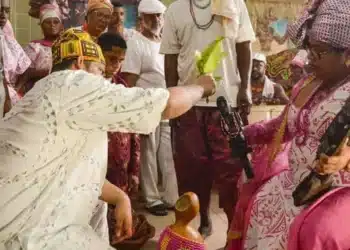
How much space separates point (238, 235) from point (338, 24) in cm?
93

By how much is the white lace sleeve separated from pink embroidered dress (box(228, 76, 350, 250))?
2.12 ft

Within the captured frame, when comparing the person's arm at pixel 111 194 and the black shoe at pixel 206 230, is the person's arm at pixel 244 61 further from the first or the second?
the person's arm at pixel 111 194

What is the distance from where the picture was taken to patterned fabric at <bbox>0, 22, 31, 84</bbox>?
365 centimetres

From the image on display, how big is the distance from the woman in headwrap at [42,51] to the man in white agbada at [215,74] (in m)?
1.01

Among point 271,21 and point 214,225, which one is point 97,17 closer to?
point 214,225

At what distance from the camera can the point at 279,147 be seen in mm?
2346

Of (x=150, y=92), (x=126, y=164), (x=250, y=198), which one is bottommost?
(x=126, y=164)

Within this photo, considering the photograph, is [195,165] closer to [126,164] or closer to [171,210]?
[126,164]

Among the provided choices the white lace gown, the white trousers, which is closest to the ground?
the white trousers

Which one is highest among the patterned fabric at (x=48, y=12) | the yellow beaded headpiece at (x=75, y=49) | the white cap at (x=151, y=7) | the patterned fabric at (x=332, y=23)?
the patterned fabric at (x=332, y=23)

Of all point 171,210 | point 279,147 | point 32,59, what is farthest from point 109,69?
point 171,210

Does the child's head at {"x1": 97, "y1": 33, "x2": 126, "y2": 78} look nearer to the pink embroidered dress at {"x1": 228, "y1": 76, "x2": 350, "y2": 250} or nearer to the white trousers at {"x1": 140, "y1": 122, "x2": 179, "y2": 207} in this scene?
the pink embroidered dress at {"x1": 228, "y1": 76, "x2": 350, "y2": 250}

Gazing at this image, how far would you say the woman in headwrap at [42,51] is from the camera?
158 inches

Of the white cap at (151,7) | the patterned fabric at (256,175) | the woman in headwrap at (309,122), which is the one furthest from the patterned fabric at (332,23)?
the white cap at (151,7)
